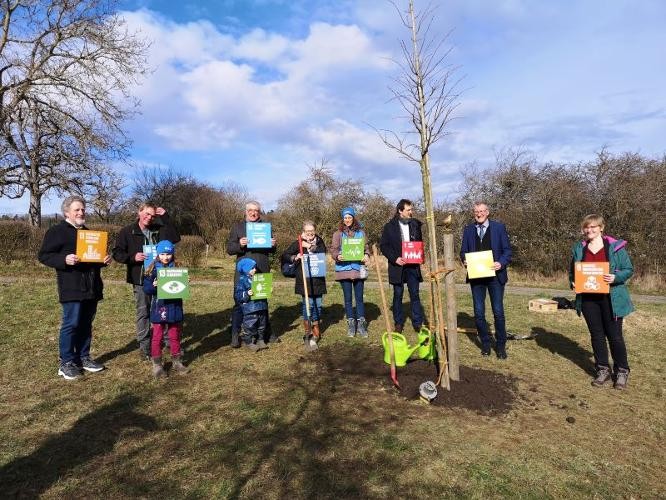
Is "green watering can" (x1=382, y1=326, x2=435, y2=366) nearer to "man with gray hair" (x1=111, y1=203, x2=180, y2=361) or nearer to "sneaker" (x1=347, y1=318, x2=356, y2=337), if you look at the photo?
"sneaker" (x1=347, y1=318, x2=356, y2=337)

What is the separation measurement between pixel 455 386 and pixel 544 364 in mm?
2184

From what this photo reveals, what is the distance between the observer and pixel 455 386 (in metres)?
5.27

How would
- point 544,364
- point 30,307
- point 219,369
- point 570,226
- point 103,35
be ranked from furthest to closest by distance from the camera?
point 103,35 → point 570,226 → point 30,307 → point 544,364 → point 219,369

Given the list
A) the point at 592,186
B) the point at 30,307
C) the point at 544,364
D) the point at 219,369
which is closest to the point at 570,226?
the point at 592,186

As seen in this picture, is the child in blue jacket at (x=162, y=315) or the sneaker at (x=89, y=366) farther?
the sneaker at (x=89, y=366)

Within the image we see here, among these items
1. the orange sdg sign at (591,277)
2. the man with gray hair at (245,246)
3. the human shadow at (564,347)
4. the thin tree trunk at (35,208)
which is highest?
the thin tree trunk at (35,208)

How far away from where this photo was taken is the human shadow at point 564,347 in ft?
22.4

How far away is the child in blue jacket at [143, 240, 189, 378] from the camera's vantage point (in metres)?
5.83

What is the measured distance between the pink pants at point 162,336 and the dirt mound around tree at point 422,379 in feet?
6.03

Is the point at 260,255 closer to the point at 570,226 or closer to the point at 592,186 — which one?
the point at 570,226

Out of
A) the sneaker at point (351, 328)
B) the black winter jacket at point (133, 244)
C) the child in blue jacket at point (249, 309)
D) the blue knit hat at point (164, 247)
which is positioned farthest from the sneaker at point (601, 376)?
the black winter jacket at point (133, 244)

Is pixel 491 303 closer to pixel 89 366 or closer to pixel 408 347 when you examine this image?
pixel 408 347

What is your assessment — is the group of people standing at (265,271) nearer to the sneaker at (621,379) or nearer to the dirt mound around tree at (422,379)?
the sneaker at (621,379)

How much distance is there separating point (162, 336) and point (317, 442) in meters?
2.78
